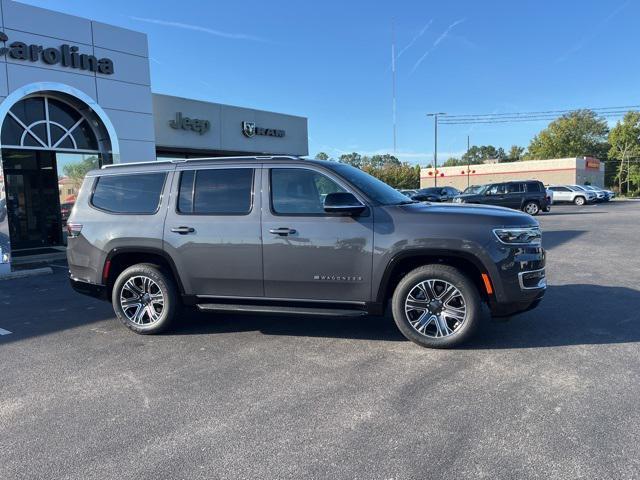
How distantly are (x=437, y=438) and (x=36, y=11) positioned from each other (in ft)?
43.9

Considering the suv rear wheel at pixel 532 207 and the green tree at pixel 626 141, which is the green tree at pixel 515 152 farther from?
the suv rear wheel at pixel 532 207

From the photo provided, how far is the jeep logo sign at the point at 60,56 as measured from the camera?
11461 mm

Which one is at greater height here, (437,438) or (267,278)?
(267,278)

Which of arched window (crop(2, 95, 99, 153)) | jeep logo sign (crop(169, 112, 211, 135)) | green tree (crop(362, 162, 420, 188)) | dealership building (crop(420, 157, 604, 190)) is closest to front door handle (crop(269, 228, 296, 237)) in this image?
arched window (crop(2, 95, 99, 153))

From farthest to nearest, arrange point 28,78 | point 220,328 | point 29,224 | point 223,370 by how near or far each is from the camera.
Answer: point 29,224 → point 28,78 → point 220,328 → point 223,370

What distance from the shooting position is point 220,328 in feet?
19.7

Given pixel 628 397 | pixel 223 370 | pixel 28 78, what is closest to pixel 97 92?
pixel 28 78

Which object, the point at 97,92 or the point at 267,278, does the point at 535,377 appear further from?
the point at 97,92

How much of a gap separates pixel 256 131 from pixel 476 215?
52.6 ft

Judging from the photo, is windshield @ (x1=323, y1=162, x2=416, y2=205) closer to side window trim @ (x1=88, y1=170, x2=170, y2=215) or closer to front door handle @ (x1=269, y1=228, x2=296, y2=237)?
front door handle @ (x1=269, y1=228, x2=296, y2=237)

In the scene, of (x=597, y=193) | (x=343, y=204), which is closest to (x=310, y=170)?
(x=343, y=204)

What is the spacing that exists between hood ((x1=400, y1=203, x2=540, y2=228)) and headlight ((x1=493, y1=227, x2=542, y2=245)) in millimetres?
53

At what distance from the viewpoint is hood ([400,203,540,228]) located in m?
4.78

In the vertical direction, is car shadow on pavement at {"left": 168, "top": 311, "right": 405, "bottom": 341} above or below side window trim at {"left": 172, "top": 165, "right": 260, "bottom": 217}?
below
